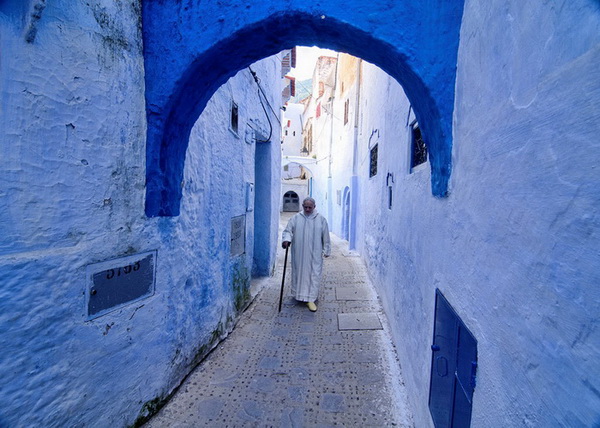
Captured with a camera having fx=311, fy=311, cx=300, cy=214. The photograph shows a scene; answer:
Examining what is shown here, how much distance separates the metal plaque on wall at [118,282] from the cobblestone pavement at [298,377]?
1.01m

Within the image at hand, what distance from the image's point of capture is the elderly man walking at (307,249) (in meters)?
4.81

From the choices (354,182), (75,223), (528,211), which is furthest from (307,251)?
(354,182)

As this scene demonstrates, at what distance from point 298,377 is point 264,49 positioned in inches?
112

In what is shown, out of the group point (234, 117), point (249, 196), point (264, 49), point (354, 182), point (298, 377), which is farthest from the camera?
point (354, 182)

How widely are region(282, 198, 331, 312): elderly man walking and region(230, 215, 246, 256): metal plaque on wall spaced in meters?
0.63

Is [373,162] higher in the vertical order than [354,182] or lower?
higher

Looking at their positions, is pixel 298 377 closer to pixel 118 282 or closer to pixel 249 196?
pixel 118 282

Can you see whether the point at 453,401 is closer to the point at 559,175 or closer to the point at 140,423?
the point at 559,175

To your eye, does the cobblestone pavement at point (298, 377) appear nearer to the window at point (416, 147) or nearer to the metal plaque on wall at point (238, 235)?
the metal plaque on wall at point (238, 235)

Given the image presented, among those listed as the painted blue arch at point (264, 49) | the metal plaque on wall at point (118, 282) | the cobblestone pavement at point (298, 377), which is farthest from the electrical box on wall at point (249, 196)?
the metal plaque on wall at point (118, 282)

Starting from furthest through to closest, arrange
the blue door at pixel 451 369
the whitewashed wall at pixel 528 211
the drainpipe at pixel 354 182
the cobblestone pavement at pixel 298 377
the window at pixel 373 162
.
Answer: the drainpipe at pixel 354 182, the window at pixel 373 162, the cobblestone pavement at pixel 298 377, the blue door at pixel 451 369, the whitewashed wall at pixel 528 211

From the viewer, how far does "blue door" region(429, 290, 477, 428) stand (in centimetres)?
137

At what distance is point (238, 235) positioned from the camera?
4.38 metres

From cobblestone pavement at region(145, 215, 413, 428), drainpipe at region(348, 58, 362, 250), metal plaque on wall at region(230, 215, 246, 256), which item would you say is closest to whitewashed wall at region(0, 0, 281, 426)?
cobblestone pavement at region(145, 215, 413, 428)
